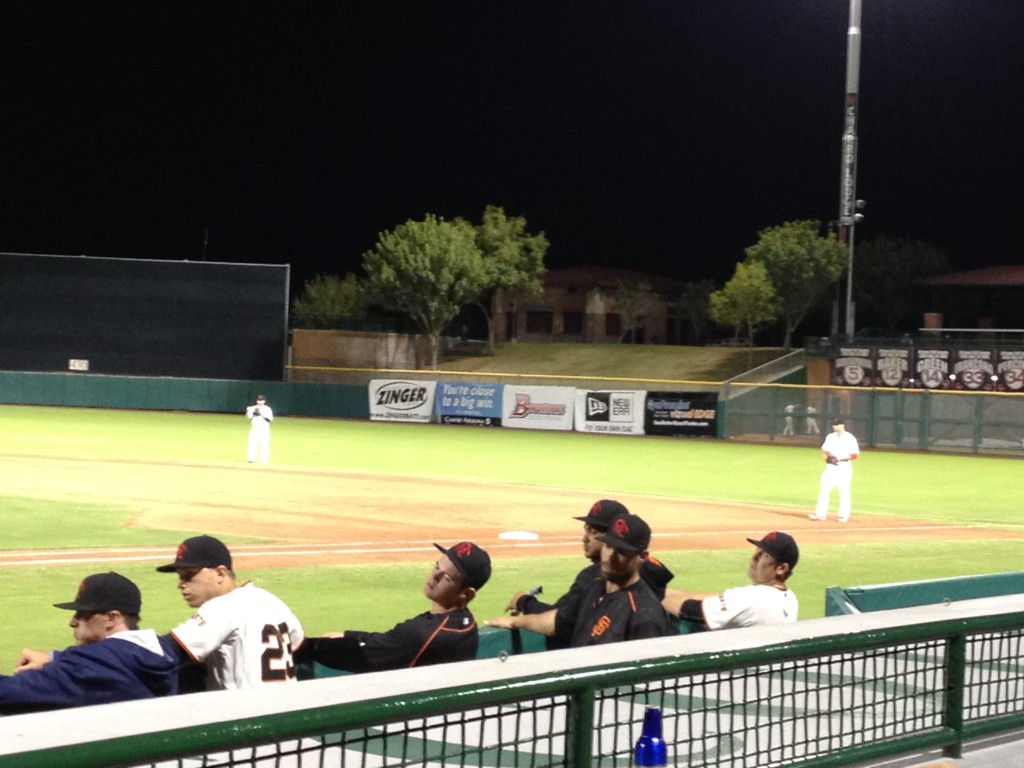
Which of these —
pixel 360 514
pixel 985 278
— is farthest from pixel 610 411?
pixel 985 278

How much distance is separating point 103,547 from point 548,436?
29.0m

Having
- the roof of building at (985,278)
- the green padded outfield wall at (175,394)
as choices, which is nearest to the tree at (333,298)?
the roof of building at (985,278)

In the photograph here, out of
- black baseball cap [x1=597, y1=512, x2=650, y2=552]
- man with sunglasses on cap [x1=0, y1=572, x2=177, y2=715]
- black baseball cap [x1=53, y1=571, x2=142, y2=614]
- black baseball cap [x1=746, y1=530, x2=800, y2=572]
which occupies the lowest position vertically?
man with sunglasses on cap [x1=0, y1=572, x2=177, y2=715]

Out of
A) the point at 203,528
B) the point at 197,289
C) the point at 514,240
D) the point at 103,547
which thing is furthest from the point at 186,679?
the point at 514,240

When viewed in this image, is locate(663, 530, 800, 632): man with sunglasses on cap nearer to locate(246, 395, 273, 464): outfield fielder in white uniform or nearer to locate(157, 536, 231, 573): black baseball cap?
locate(157, 536, 231, 573): black baseball cap

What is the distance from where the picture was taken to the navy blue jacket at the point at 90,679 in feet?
16.0

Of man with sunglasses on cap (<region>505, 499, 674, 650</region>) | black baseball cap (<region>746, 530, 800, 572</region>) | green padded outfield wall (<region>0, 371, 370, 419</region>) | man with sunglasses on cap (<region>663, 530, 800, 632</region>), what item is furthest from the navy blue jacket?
green padded outfield wall (<region>0, 371, 370, 419</region>)

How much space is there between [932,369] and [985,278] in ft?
122

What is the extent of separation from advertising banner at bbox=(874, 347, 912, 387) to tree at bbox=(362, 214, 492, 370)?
30.5 metres

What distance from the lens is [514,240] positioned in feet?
279

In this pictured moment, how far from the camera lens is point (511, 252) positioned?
83688 millimetres

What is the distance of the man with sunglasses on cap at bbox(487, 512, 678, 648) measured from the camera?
→ 6.64 m

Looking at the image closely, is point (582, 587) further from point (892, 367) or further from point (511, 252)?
point (511, 252)

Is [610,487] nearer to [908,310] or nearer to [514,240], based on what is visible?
[514,240]
